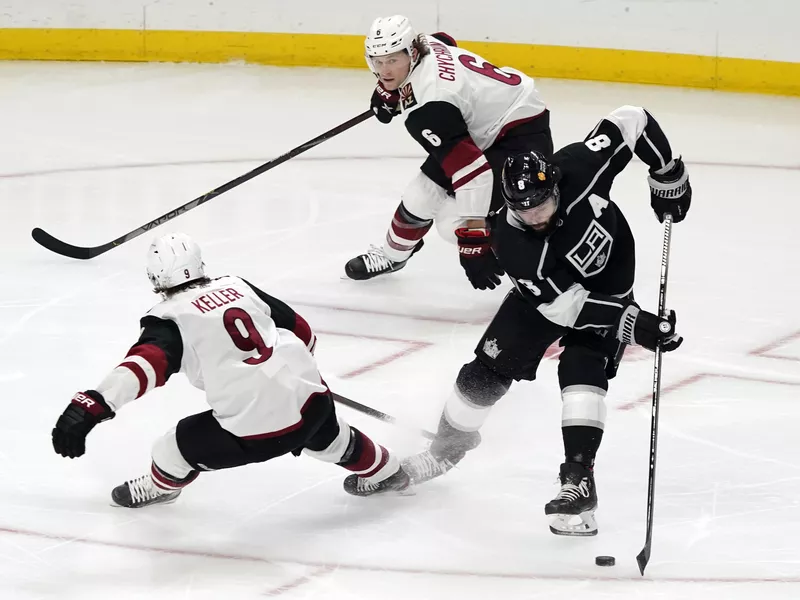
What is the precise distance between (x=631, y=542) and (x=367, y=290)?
1968mm

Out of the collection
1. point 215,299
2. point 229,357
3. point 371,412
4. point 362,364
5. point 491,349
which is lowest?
point 362,364

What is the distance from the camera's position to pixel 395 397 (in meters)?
3.95

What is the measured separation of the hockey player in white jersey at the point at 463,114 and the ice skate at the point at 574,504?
3.43 ft

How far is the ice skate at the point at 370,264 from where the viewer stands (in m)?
4.95

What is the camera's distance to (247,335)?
296 cm

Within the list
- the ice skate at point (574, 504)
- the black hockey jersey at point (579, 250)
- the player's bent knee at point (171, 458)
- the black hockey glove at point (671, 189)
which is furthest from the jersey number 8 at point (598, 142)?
the player's bent knee at point (171, 458)

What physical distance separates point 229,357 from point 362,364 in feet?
4.17

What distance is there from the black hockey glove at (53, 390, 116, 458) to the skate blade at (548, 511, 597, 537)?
1016 mm

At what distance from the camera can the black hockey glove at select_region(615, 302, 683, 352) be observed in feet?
9.81

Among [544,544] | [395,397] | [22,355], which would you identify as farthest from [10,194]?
[544,544]

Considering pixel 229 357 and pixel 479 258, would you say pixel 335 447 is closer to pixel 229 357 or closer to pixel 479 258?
pixel 229 357

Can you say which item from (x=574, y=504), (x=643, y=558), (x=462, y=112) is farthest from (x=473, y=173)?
(x=643, y=558)

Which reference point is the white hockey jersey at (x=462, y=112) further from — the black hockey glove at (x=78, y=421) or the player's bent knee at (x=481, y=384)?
the black hockey glove at (x=78, y=421)

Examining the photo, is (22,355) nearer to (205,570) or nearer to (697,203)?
(205,570)
